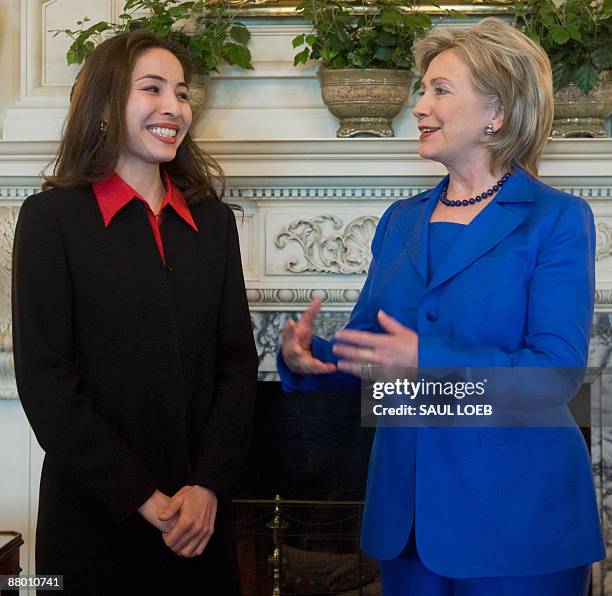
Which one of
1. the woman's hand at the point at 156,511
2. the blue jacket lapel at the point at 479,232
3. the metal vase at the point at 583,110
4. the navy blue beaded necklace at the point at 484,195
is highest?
the metal vase at the point at 583,110

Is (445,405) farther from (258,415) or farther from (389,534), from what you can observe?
(258,415)

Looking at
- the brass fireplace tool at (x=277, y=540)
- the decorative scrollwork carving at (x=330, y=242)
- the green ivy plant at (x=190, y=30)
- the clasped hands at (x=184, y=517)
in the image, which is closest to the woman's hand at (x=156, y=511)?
the clasped hands at (x=184, y=517)

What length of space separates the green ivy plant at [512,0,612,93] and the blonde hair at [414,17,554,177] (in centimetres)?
88

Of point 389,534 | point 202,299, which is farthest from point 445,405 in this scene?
point 202,299

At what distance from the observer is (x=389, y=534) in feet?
4.74

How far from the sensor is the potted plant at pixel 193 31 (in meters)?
2.42

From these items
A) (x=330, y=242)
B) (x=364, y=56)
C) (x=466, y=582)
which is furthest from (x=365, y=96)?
(x=466, y=582)

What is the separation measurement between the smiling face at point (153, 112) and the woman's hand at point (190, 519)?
612mm

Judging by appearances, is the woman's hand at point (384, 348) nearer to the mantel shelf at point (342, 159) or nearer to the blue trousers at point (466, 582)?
the blue trousers at point (466, 582)

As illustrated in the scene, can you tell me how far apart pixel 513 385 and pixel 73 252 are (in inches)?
30.5

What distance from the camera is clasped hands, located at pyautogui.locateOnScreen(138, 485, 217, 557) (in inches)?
62.0

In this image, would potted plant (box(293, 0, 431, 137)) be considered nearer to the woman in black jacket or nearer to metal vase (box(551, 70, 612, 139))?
metal vase (box(551, 70, 612, 139))

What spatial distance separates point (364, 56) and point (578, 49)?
0.53 m

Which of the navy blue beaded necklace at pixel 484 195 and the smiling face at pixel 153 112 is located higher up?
the smiling face at pixel 153 112
